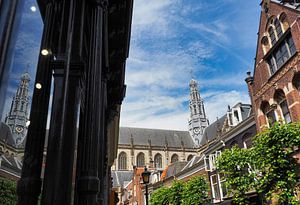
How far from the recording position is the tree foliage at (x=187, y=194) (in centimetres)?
2188

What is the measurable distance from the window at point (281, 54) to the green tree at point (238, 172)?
18.4 feet

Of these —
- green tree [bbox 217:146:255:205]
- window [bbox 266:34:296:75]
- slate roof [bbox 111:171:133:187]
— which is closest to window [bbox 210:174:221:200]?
green tree [bbox 217:146:255:205]

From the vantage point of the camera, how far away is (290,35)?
579 inches

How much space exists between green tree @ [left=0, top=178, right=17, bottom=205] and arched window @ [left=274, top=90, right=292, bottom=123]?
1473 cm

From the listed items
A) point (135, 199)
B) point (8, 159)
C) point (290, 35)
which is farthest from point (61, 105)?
point (135, 199)

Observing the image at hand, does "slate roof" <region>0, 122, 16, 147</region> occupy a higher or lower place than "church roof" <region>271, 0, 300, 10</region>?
lower

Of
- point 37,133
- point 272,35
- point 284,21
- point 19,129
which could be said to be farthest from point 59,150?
point 272,35

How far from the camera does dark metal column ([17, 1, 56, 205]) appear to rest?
2.45 m

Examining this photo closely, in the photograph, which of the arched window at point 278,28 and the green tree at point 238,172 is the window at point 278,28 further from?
the green tree at point 238,172

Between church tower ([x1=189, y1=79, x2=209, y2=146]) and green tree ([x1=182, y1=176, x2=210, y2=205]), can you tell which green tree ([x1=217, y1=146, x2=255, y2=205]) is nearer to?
green tree ([x1=182, y1=176, x2=210, y2=205])

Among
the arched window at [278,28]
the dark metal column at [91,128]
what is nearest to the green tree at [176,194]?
the arched window at [278,28]

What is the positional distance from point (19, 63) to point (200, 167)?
1045 inches

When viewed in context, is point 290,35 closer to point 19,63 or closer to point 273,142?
point 273,142

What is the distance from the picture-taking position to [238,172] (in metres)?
14.1
